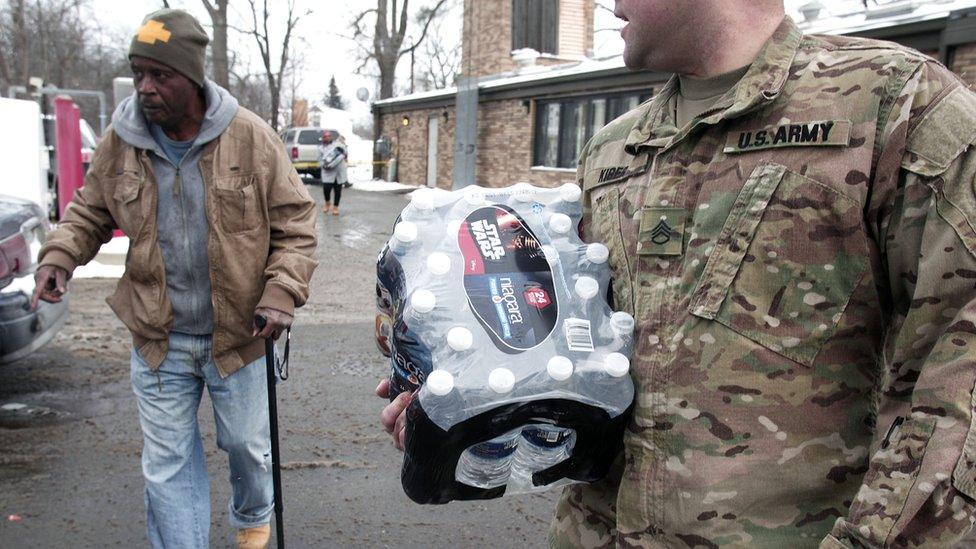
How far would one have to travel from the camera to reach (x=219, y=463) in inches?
175

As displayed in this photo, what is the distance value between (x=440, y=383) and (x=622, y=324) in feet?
1.33

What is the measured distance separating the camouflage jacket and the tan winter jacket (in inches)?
73.2

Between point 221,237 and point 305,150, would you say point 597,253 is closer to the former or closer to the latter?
point 221,237

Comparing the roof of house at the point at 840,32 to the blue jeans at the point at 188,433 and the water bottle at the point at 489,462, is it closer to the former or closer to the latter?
the blue jeans at the point at 188,433

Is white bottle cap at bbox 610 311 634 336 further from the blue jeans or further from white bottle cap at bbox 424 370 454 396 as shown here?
the blue jeans

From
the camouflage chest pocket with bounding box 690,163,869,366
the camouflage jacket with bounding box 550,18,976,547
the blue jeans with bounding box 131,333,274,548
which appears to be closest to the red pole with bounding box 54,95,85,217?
the blue jeans with bounding box 131,333,274,548

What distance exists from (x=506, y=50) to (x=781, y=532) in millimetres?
22350

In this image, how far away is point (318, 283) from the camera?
962 centimetres

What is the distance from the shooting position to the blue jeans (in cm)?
302

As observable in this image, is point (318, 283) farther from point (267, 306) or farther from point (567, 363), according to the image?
point (567, 363)

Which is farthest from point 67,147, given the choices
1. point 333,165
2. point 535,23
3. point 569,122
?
point 535,23

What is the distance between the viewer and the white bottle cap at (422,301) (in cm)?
149

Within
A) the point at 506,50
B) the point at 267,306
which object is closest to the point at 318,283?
the point at 267,306

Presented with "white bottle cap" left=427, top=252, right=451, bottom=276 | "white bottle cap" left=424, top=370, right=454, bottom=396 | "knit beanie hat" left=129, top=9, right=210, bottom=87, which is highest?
"knit beanie hat" left=129, top=9, right=210, bottom=87
